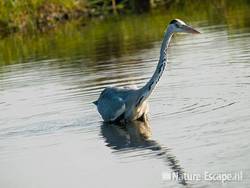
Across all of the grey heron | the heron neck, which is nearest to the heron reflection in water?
the grey heron

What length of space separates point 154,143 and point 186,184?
2.43m

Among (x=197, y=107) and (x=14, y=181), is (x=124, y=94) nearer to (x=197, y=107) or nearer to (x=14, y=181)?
(x=197, y=107)

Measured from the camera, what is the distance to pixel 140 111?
556 inches

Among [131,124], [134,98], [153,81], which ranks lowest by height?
[131,124]

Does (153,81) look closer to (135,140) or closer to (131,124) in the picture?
(131,124)

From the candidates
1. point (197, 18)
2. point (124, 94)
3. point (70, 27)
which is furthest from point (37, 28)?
point (124, 94)

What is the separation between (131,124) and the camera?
14.2m

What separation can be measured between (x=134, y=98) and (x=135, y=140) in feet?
4.46

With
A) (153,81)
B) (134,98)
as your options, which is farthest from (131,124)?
(153,81)

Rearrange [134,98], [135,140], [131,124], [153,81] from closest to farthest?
[135,140] < [153,81] < [134,98] < [131,124]

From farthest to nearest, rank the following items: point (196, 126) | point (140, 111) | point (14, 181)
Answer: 1. point (140, 111)
2. point (196, 126)
3. point (14, 181)

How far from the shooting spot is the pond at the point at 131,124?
1081cm

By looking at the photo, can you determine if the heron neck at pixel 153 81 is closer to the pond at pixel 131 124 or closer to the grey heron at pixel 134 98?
the grey heron at pixel 134 98

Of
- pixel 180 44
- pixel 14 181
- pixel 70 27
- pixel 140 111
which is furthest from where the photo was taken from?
pixel 70 27
